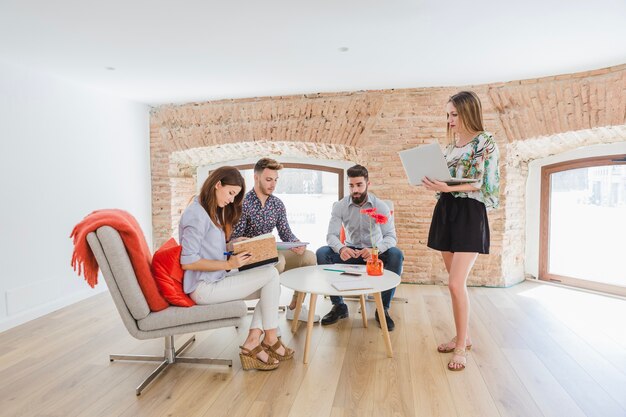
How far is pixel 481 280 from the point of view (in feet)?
15.2

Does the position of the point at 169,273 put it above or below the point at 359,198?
below

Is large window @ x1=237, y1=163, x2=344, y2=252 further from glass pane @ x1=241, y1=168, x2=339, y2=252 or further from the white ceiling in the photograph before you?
the white ceiling

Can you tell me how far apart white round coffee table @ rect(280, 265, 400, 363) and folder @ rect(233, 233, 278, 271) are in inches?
11.8

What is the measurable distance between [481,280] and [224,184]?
3431 millimetres

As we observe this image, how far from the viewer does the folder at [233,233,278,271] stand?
246 centimetres

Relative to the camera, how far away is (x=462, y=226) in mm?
2527

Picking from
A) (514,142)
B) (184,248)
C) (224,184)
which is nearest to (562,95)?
(514,142)

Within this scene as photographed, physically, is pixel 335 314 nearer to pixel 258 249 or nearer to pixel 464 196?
pixel 258 249

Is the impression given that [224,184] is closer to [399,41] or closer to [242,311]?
[242,311]

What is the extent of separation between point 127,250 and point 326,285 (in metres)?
1.27

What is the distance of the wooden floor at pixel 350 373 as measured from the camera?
213 cm

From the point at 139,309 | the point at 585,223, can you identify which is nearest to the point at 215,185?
the point at 139,309

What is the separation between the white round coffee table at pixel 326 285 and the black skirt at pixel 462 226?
19.0 inches

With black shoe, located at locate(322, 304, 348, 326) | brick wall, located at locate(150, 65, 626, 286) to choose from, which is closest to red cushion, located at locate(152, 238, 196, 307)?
black shoe, located at locate(322, 304, 348, 326)
